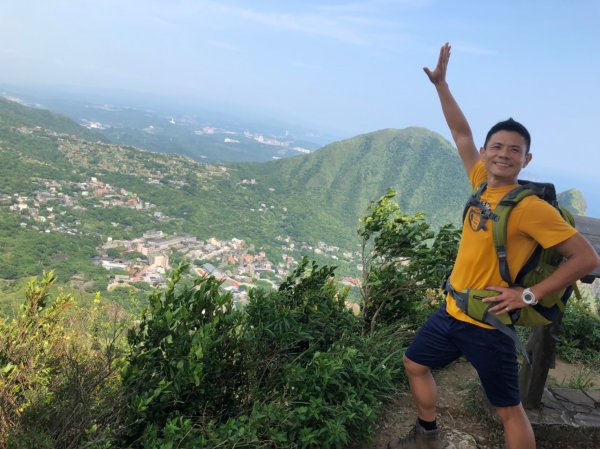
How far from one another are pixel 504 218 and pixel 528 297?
0.37m

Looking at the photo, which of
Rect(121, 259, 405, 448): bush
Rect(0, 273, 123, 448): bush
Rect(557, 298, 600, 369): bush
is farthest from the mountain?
Rect(557, 298, 600, 369): bush

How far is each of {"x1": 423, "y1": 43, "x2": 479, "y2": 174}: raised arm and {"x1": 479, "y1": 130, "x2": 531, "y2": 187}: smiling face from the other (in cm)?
34

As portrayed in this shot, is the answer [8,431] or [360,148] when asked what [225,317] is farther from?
[360,148]

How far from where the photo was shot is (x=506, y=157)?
2.02 m

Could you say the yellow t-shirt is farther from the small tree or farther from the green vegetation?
the small tree

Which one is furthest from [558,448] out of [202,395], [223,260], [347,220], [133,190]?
[347,220]

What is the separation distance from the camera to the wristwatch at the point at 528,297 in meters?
1.88

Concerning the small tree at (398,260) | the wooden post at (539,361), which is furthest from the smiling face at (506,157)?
the small tree at (398,260)

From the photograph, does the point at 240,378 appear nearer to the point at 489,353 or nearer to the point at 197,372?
the point at 197,372

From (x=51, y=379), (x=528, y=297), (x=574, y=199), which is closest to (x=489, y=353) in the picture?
(x=528, y=297)

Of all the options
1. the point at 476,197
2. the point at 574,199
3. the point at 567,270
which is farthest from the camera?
the point at 574,199

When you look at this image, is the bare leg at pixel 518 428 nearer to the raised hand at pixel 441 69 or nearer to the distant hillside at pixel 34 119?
the raised hand at pixel 441 69

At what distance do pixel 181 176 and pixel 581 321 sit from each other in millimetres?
69669

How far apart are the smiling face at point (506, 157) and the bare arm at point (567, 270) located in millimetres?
405
